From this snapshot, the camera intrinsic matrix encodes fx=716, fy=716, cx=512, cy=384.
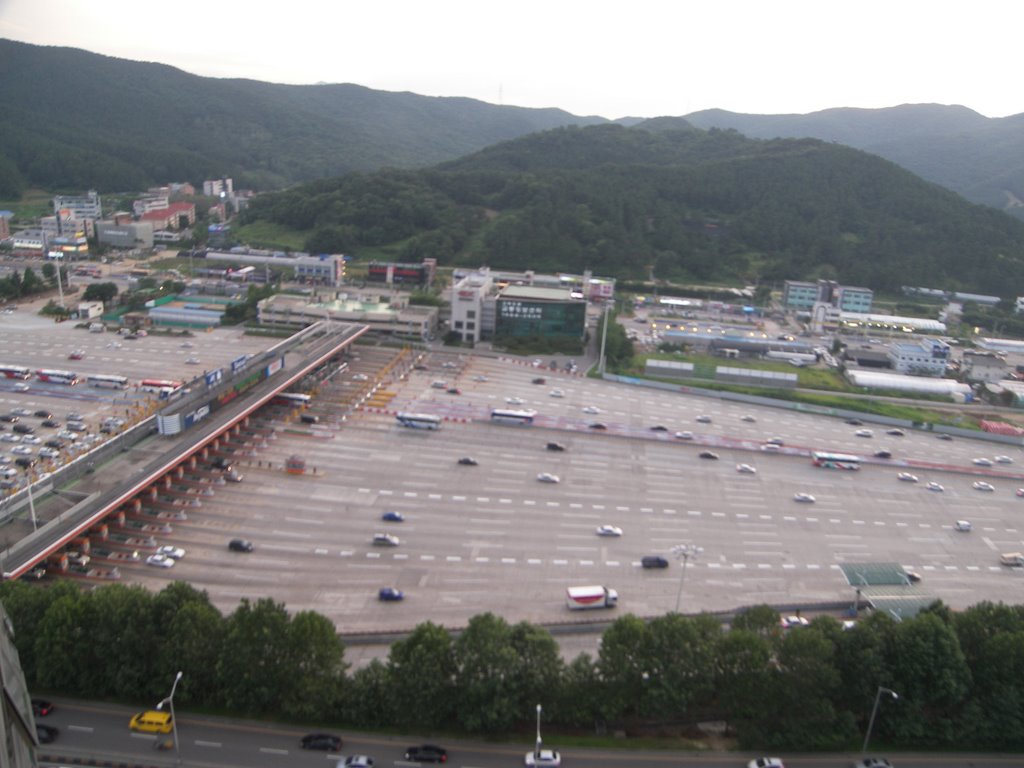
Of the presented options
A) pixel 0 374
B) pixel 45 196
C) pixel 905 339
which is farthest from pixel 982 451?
pixel 45 196

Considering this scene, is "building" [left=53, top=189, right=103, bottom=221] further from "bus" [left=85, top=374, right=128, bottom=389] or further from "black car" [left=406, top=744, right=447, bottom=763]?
"black car" [left=406, top=744, right=447, bottom=763]

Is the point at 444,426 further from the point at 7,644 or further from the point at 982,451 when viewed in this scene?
the point at 7,644

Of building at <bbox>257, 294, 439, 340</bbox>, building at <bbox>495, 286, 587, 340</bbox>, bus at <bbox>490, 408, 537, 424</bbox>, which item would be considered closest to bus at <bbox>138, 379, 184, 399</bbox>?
building at <bbox>257, 294, 439, 340</bbox>

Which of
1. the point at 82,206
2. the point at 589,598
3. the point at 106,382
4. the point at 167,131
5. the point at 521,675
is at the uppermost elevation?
the point at 167,131

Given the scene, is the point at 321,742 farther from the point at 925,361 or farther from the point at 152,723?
the point at 925,361

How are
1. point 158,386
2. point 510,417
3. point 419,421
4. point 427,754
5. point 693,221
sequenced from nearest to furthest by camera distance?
point 427,754
point 419,421
point 510,417
point 158,386
point 693,221

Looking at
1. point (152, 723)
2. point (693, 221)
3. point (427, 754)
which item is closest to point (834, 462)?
point (427, 754)
